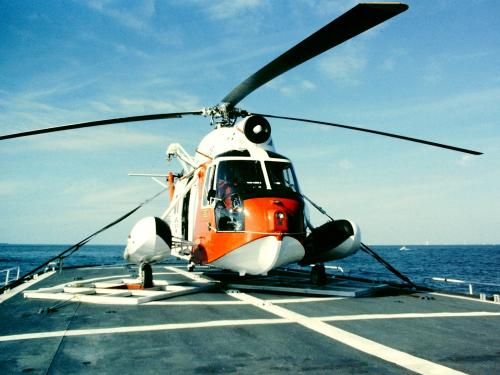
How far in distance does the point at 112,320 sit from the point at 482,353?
21.3 feet

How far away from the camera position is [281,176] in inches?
447

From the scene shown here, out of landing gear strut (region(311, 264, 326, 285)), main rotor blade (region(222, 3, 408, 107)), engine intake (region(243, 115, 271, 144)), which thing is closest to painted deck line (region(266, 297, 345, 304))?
landing gear strut (region(311, 264, 326, 285))

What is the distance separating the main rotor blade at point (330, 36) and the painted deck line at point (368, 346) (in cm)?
460

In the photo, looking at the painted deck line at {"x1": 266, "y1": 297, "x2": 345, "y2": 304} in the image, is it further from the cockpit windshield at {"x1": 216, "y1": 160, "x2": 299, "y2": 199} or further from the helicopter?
the cockpit windshield at {"x1": 216, "y1": 160, "x2": 299, "y2": 199}

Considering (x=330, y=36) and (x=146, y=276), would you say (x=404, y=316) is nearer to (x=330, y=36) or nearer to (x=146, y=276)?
(x=330, y=36)

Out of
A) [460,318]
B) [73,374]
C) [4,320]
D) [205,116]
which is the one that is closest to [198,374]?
[73,374]

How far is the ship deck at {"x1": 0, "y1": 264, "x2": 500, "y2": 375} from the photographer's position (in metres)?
5.11

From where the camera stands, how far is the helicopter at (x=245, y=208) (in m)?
9.62

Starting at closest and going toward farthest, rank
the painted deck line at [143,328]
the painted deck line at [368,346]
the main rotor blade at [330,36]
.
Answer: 1. the painted deck line at [368,346]
2. the main rotor blade at [330,36]
3. the painted deck line at [143,328]

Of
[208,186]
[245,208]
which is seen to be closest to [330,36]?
[245,208]

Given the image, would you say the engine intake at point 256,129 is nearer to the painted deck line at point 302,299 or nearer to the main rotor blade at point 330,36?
the main rotor blade at point 330,36

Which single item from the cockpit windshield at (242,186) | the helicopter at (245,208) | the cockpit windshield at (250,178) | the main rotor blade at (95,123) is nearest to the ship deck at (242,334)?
the helicopter at (245,208)

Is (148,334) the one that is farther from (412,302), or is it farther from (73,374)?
(412,302)

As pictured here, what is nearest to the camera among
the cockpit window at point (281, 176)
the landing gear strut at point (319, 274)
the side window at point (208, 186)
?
the cockpit window at point (281, 176)
